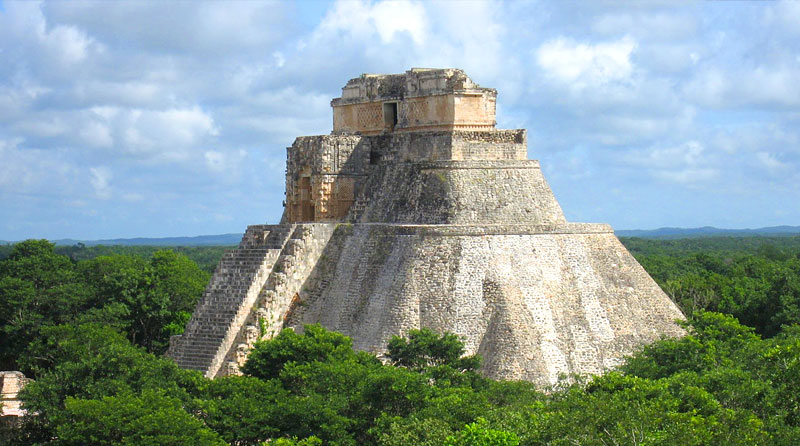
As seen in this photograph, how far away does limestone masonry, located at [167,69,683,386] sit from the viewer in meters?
30.2

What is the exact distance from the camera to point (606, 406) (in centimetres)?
2175

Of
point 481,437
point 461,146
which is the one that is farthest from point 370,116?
point 481,437

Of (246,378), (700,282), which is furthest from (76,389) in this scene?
(700,282)

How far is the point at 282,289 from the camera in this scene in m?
32.7

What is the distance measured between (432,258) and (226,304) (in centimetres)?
616

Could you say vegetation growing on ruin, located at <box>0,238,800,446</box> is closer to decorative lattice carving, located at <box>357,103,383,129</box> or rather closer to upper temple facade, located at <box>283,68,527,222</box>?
upper temple facade, located at <box>283,68,527,222</box>

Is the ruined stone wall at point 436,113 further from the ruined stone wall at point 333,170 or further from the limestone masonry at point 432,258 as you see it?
the ruined stone wall at point 333,170

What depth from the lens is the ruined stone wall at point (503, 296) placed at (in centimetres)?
2967

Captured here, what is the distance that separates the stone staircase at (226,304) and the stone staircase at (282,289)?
20 cm

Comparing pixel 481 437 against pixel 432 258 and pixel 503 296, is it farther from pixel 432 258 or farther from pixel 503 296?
pixel 432 258

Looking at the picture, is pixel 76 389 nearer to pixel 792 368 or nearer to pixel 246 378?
pixel 246 378

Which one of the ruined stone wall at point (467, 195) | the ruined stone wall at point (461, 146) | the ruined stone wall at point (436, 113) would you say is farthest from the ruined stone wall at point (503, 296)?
the ruined stone wall at point (436, 113)

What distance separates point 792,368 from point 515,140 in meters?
12.9

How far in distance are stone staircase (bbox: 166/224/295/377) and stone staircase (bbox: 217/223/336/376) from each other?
0.20 m
